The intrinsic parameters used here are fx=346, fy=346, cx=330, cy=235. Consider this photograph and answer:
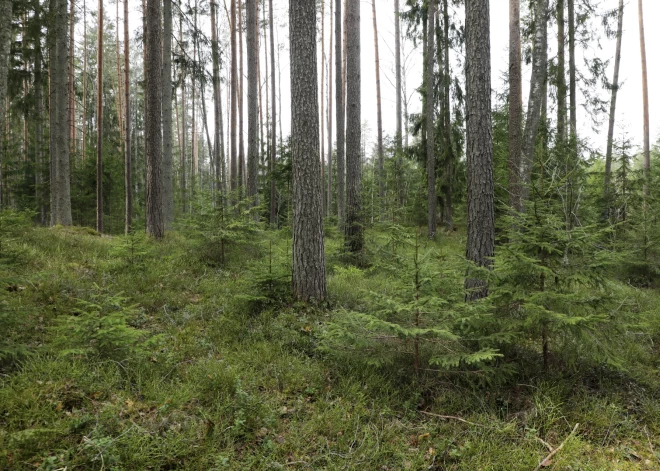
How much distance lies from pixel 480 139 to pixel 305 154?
2729 mm

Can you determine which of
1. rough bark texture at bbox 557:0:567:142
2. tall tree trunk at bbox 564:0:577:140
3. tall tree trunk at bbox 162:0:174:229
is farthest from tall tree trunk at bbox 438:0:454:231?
tall tree trunk at bbox 162:0:174:229

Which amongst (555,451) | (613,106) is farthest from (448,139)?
(555,451)

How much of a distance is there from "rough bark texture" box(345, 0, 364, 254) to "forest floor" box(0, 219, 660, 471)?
4.14 m

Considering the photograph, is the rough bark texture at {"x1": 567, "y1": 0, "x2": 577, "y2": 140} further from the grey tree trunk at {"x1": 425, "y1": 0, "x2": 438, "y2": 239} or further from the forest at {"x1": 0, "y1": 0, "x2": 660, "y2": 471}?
the forest at {"x1": 0, "y1": 0, "x2": 660, "y2": 471}

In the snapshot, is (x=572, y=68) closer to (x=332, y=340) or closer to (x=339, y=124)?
(x=339, y=124)

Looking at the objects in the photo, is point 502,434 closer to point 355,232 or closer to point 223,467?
point 223,467

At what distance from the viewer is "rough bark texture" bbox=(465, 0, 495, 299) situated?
5.18 m

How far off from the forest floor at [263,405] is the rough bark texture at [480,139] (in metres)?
1.93

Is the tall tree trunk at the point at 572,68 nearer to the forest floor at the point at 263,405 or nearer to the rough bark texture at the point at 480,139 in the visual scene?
the rough bark texture at the point at 480,139

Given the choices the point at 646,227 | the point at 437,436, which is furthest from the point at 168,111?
the point at 646,227

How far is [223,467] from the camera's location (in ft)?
8.81

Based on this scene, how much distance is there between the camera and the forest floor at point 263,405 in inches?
110

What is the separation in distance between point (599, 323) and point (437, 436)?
2296 mm

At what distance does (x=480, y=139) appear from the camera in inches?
205
